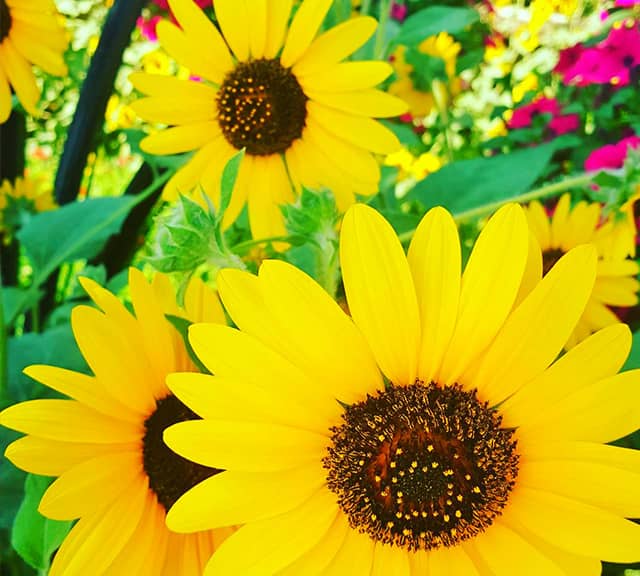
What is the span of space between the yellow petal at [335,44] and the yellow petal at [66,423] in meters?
0.26

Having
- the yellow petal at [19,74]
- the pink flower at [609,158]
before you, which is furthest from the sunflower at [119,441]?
the pink flower at [609,158]

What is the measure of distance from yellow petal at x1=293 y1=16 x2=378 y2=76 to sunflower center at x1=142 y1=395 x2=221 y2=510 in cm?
23

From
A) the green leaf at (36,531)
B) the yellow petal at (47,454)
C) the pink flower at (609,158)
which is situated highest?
the yellow petal at (47,454)

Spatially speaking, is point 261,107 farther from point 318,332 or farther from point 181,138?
point 318,332

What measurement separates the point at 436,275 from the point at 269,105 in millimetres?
275

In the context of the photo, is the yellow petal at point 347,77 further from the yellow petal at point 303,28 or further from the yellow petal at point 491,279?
the yellow petal at point 491,279

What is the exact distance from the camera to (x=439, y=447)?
39 cm

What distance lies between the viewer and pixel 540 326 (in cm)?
33

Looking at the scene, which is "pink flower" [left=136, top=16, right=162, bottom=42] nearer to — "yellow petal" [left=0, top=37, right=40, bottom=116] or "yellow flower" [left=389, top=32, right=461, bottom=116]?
"yellow flower" [left=389, top=32, right=461, bottom=116]

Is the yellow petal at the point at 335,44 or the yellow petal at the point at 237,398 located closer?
the yellow petal at the point at 237,398

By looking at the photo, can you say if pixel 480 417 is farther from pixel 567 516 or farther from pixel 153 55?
pixel 153 55

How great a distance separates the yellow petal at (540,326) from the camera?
12.4 inches

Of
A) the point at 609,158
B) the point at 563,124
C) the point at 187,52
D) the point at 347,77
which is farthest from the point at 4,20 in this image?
the point at 563,124

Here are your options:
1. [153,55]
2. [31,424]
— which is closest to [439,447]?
[31,424]
